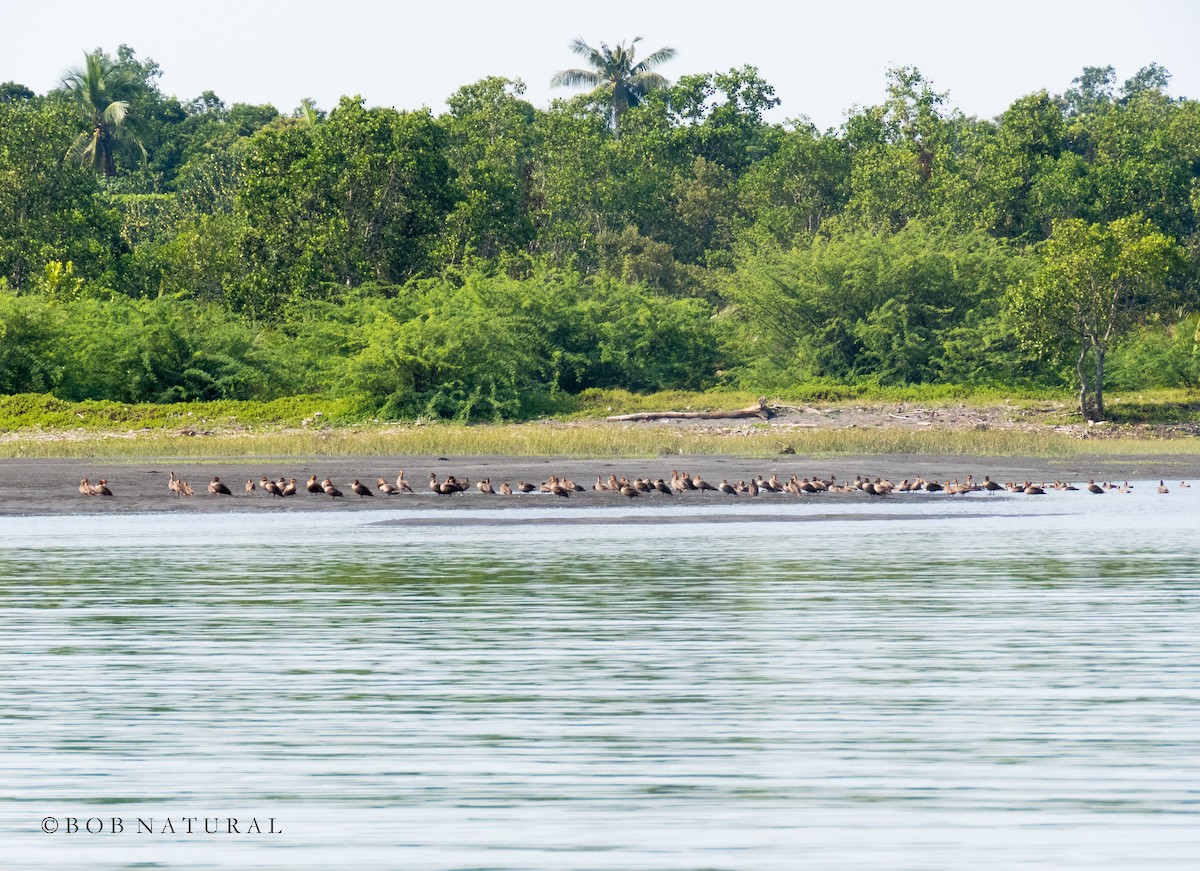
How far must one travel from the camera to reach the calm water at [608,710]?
8523mm

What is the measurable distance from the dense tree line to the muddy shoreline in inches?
367

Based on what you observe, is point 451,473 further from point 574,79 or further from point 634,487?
point 574,79

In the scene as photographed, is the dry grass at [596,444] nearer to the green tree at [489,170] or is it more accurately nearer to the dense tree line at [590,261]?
the dense tree line at [590,261]

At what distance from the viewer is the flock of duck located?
108 ft

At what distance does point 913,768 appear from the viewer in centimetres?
998

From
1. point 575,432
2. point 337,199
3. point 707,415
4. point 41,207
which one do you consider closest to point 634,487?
point 575,432

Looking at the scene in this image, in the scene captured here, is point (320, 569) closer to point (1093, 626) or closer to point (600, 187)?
point (1093, 626)

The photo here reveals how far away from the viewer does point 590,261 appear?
74938 millimetres

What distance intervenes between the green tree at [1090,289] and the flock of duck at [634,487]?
46.3 feet

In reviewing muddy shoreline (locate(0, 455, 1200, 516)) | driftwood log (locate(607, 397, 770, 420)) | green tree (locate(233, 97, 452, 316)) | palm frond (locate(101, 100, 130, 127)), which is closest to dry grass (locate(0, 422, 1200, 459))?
muddy shoreline (locate(0, 455, 1200, 516))

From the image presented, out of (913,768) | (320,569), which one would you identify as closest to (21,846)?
(913,768)

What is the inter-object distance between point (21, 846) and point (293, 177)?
168 ft

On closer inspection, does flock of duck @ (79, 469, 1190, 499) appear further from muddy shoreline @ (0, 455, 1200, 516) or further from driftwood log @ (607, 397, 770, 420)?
driftwood log @ (607, 397, 770, 420)

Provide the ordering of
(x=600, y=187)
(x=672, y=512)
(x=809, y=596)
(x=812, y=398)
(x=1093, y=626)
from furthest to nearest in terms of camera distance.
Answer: (x=600, y=187) → (x=812, y=398) → (x=672, y=512) → (x=809, y=596) → (x=1093, y=626)
